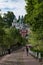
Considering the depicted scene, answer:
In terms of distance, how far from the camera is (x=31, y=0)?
42.2 m

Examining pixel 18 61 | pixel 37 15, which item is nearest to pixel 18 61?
pixel 18 61

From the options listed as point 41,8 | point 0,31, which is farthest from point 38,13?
point 0,31

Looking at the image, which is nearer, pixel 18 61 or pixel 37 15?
pixel 37 15

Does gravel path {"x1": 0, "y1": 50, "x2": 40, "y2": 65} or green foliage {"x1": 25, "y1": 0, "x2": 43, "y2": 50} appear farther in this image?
gravel path {"x1": 0, "y1": 50, "x2": 40, "y2": 65}

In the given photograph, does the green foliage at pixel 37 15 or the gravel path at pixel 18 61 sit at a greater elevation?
the green foliage at pixel 37 15

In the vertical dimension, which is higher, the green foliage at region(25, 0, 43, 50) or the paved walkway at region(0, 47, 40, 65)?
the green foliage at region(25, 0, 43, 50)

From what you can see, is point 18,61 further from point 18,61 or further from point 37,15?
point 37,15

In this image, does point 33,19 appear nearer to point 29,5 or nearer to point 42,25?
point 42,25

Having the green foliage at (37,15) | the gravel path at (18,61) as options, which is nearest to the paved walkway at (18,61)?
the gravel path at (18,61)

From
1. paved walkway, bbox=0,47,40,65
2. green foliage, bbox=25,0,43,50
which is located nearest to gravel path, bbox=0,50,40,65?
paved walkway, bbox=0,47,40,65

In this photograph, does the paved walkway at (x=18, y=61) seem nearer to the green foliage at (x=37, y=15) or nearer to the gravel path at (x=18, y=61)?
the gravel path at (x=18, y=61)

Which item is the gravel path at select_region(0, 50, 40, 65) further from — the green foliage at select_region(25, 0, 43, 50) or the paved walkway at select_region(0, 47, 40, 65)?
the green foliage at select_region(25, 0, 43, 50)

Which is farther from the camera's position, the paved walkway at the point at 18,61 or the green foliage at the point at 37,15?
the paved walkway at the point at 18,61

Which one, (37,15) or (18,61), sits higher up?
(37,15)
